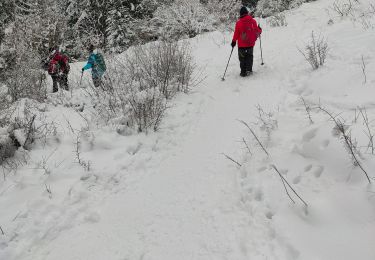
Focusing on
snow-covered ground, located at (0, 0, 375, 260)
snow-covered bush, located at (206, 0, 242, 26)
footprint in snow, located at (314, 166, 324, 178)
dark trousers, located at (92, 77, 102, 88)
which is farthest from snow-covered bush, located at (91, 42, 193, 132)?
snow-covered bush, located at (206, 0, 242, 26)

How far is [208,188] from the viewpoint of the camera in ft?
12.6

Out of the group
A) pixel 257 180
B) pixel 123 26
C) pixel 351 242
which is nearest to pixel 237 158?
pixel 257 180

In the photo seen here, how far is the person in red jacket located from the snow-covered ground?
1.84m

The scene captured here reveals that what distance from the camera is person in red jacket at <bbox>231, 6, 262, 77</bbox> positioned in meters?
7.67

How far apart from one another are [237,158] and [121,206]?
5.04 ft

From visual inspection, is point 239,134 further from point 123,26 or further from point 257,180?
point 123,26

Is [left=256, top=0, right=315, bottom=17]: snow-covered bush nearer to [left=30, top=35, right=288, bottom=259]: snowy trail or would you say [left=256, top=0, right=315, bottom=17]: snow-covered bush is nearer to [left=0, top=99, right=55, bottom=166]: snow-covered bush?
[left=30, top=35, right=288, bottom=259]: snowy trail

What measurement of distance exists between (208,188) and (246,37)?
15.9 ft

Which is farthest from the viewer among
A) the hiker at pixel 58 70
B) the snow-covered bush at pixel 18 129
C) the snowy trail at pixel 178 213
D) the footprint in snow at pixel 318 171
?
the hiker at pixel 58 70

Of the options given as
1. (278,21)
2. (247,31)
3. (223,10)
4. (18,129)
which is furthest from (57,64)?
(223,10)

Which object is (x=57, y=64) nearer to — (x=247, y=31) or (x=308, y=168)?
(x=247, y=31)

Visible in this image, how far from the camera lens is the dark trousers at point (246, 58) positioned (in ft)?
25.3

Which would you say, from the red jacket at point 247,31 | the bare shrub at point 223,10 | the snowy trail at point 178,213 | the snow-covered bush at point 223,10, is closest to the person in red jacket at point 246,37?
the red jacket at point 247,31

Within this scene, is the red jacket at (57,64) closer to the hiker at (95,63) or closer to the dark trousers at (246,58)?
the hiker at (95,63)
